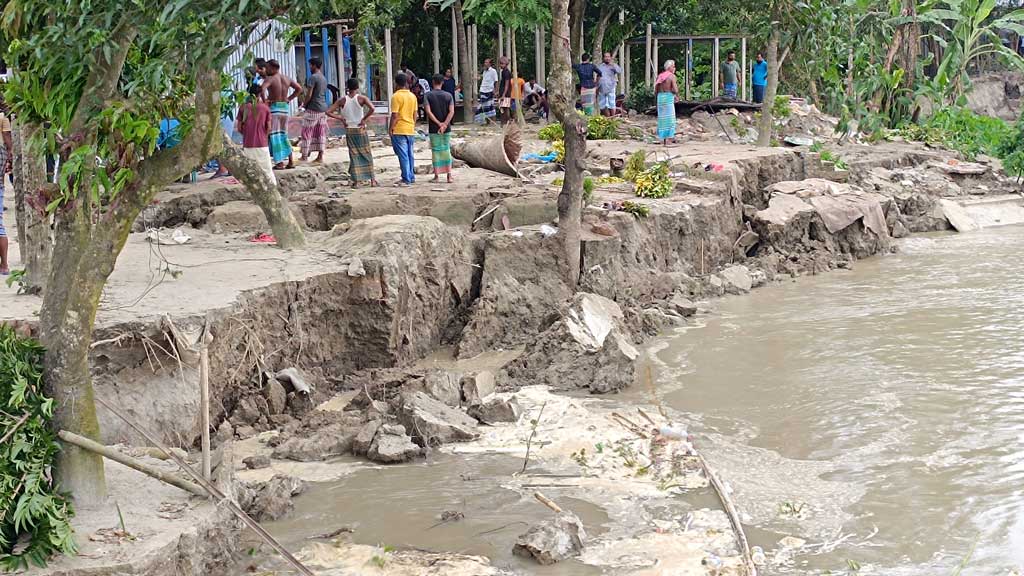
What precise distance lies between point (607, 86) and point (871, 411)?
15052 millimetres

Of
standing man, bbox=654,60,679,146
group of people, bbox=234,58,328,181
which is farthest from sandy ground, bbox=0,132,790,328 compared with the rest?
standing man, bbox=654,60,679,146

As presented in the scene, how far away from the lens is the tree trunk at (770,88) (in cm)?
1795

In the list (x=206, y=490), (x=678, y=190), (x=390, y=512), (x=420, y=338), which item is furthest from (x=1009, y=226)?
(x=206, y=490)

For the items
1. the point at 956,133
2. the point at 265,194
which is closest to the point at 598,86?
the point at 956,133

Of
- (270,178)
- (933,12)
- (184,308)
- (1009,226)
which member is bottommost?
(1009,226)

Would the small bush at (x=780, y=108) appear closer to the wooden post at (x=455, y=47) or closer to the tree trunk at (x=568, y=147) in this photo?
the wooden post at (x=455, y=47)

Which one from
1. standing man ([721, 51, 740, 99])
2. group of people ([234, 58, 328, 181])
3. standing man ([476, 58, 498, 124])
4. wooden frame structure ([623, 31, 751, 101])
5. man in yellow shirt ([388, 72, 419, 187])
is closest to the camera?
group of people ([234, 58, 328, 181])

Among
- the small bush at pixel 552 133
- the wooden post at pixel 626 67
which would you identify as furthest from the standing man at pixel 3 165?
the wooden post at pixel 626 67

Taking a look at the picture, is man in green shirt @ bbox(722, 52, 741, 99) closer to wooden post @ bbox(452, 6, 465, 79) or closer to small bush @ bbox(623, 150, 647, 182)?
wooden post @ bbox(452, 6, 465, 79)

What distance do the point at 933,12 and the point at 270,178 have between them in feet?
54.6

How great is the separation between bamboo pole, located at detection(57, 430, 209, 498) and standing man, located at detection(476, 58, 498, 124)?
1872cm

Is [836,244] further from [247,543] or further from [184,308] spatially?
[247,543]

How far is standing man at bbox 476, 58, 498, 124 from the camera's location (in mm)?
24031

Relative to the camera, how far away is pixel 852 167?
19.0m
